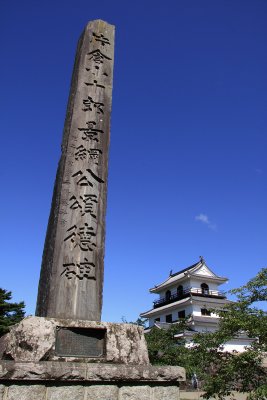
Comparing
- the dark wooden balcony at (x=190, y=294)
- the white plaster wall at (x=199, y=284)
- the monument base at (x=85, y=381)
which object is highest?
the white plaster wall at (x=199, y=284)

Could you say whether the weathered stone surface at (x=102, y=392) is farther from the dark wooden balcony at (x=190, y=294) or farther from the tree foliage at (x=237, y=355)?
the dark wooden balcony at (x=190, y=294)

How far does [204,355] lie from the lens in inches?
440

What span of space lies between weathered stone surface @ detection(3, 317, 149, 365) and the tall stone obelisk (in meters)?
0.31

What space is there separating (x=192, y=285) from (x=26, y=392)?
3715 cm

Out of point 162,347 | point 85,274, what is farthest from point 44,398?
point 162,347

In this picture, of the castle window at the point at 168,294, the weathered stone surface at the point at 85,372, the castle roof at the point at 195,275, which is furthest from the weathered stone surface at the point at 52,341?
the castle window at the point at 168,294

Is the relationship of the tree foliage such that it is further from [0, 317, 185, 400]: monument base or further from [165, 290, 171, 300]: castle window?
[165, 290, 171, 300]: castle window

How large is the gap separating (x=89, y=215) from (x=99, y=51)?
9.06ft

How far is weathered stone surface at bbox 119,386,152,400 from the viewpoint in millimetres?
2869

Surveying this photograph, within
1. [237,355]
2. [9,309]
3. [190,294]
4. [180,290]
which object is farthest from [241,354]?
[180,290]

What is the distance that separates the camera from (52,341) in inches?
115

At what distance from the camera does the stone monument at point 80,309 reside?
2697mm

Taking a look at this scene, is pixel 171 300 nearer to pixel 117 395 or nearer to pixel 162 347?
pixel 162 347

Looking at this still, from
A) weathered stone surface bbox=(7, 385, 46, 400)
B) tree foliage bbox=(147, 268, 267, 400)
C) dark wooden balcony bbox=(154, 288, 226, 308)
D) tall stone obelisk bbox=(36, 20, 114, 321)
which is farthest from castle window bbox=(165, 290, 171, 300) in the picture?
weathered stone surface bbox=(7, 385, 46, 400)
